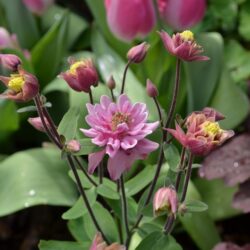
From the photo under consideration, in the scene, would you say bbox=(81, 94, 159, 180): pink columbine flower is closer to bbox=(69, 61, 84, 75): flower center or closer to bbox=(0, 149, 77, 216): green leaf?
bbox=(69, 61, 84, 75): flower center

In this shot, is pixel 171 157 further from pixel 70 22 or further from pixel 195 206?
pixel 70 22

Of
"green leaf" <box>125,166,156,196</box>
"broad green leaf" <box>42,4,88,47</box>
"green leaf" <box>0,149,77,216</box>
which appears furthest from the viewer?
"broad green leaf" <box>42,4,88,47</box>

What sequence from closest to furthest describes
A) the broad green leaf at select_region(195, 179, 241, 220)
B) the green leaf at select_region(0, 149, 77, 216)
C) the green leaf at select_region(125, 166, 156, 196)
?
the green leaf at select_region(125, 166, 156, 196) < the green leaf at select_region(0, 149, 77, 216) < the broad green leaf at select_region(195, 179, 241, 220)

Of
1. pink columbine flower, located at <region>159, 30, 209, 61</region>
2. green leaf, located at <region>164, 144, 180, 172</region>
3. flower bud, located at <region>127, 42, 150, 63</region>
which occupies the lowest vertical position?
green leaf, located at <region>164, 144, 180, 172</region>

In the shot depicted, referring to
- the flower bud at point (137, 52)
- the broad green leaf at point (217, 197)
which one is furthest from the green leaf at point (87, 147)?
the broad green leaf at point (217, 197)

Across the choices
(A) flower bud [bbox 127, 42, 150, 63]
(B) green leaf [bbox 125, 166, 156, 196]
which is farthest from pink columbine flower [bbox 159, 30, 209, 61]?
(B) green leaf [bbox 125, 166, 156, 196]

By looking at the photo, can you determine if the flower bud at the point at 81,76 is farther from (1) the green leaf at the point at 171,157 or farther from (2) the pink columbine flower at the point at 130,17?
(2) the pink columbine flower at the point at 130,17

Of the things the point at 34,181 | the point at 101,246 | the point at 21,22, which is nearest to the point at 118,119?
the point at 101,246

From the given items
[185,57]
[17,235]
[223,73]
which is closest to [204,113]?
[185,57]
